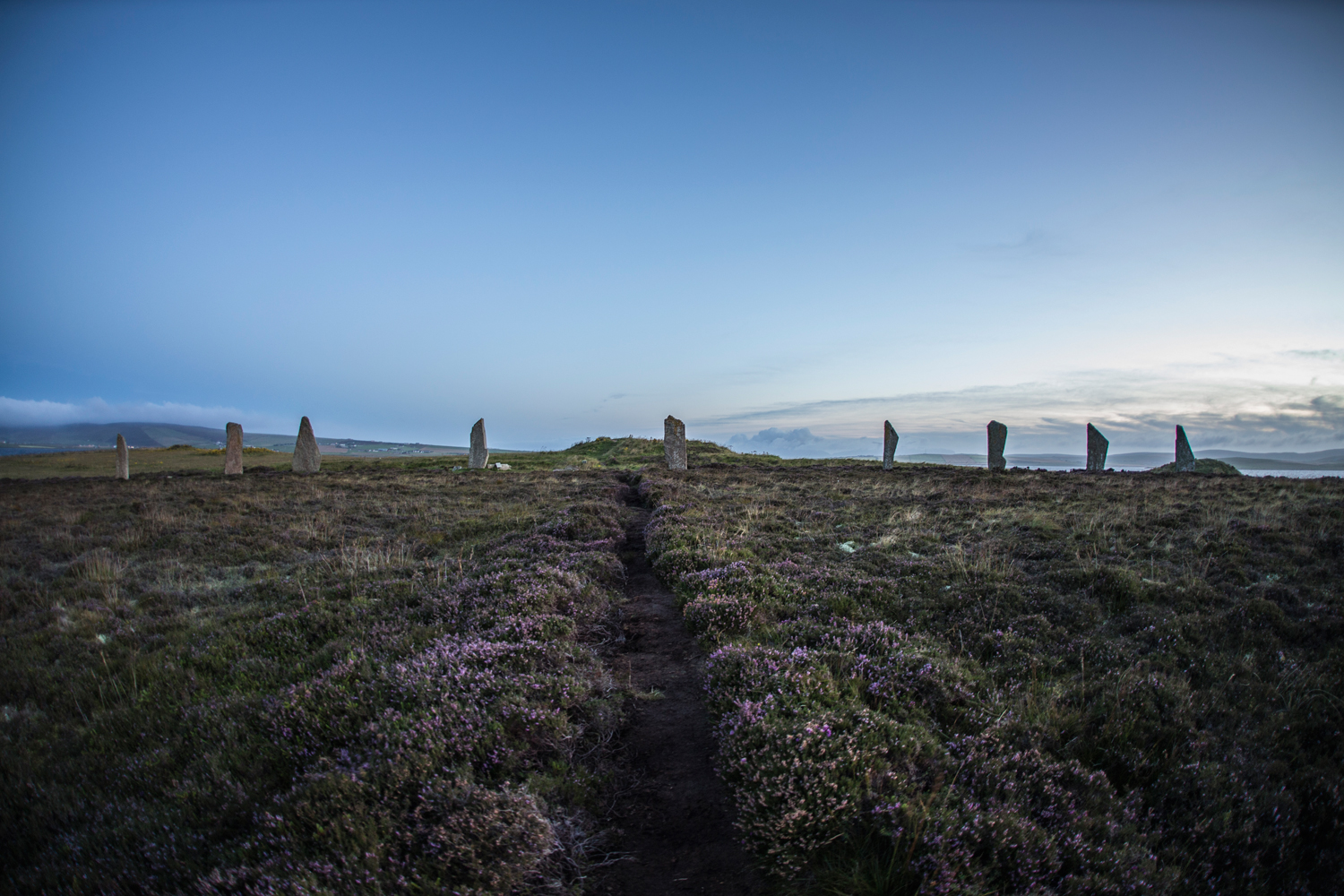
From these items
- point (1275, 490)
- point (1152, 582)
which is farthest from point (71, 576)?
point (1275, 490)

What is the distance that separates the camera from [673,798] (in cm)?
443

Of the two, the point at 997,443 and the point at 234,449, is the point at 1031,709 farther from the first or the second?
the point at 234,449

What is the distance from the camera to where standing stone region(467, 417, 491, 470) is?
1491 inches

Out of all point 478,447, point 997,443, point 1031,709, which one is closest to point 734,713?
point 1031,709

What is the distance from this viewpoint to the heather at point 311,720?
11.3 feet

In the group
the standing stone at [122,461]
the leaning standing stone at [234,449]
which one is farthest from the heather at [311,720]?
the standing stone at [122,461]

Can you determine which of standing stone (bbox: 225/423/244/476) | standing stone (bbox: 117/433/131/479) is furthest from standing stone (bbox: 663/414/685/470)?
standing stone (bbox: 117/433/131/479)

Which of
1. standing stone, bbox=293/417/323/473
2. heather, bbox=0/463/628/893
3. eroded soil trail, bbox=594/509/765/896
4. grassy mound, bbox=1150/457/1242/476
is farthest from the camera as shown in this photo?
standing stone, bbox=293/417/323/473

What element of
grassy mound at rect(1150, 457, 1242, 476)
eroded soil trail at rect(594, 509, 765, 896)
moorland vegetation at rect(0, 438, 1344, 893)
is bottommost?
eroded soil trail at rect(594, 509, 765, 896)

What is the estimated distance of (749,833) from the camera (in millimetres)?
3754

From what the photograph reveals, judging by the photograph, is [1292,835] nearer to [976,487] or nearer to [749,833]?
[749,833]

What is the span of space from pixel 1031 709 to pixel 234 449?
4444 cm

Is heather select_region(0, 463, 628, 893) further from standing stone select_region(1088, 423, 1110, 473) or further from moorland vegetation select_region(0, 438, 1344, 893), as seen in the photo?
standing stone select_region(1088, 423, 1110, 473)

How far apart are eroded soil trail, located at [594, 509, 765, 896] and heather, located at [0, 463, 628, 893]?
303 millimetres
